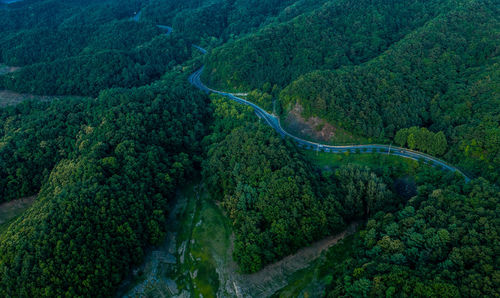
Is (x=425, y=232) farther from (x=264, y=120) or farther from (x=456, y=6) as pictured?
(x=456, y=6)

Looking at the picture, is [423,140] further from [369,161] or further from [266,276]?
[266,276]

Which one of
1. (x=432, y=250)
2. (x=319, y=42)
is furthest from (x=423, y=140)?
(x=319, y=42)

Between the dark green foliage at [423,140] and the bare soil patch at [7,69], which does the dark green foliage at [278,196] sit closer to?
the dark green foliage at [423,140]

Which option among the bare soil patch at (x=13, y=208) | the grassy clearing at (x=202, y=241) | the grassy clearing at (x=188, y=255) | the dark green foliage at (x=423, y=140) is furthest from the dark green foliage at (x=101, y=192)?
the dark green foliage at (x=423, y=140)

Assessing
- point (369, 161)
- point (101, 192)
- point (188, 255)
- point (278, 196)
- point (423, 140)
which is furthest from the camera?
point (369, 161)

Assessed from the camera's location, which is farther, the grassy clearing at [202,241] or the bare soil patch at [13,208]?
the bare soil patch at [13,208]

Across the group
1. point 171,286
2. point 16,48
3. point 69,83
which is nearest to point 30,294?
point 171,286
